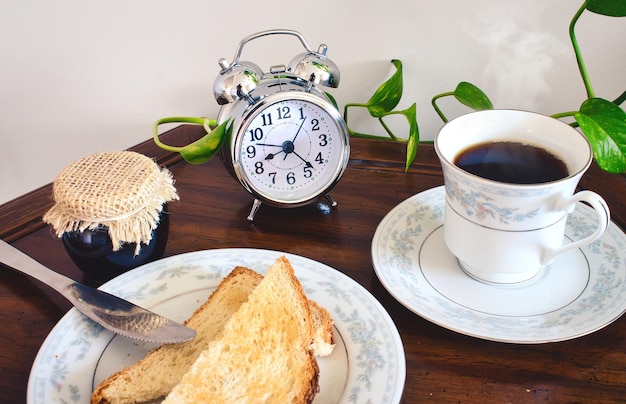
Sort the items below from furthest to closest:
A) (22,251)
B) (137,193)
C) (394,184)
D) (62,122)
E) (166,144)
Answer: (62,122) → (166,144) → (394,184) → (22,251) → (137,193)

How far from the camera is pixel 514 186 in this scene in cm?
78

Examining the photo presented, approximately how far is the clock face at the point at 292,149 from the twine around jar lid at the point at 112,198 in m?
0.16

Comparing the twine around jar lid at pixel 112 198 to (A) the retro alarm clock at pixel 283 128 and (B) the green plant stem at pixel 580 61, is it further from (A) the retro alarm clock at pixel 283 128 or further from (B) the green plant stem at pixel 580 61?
(B) the green plant stem at pixel 580 61

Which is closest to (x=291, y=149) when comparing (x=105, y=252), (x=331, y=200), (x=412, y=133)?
(x=331, y=200)

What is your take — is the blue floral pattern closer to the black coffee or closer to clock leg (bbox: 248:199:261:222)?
the black coffee

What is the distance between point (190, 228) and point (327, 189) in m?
0.24

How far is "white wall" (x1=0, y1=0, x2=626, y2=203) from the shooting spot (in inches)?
44.8

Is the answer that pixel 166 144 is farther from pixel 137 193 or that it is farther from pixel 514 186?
pixel 514 186

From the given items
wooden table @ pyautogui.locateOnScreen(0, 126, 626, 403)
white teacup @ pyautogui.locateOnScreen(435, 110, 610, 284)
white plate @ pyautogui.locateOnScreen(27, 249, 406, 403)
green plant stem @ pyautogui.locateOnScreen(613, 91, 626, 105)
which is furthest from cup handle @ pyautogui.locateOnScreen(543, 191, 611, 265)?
green plant stem @ pyautogui.locateOnScreen(613, 91, 626, 105)

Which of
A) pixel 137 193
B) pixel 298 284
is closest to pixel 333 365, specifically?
pixel 298 284

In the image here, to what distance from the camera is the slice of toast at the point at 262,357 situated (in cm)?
71

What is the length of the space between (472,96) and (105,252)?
26.9 inches

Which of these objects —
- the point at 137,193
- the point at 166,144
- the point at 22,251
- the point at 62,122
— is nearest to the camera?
the point at 137,193

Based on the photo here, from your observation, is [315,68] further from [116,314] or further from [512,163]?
[116,314]
